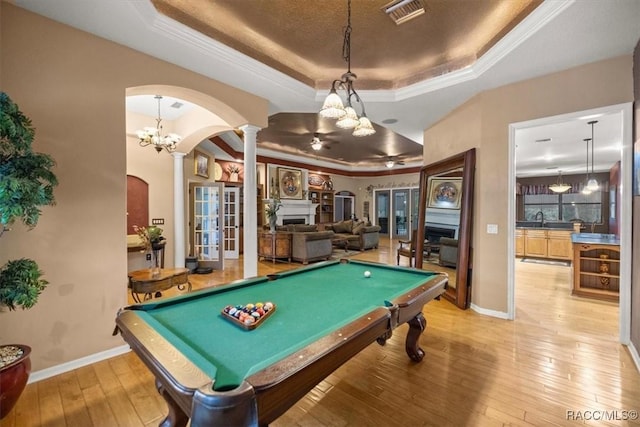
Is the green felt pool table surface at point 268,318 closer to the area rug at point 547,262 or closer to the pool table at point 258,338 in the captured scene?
the pool table at point 258,338

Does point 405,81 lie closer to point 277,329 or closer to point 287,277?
point 287,277

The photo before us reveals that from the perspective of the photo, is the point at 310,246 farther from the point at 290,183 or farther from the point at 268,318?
the point at 268,318

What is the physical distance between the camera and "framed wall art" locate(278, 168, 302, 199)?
956 centimetres

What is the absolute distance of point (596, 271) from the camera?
439 centimetres

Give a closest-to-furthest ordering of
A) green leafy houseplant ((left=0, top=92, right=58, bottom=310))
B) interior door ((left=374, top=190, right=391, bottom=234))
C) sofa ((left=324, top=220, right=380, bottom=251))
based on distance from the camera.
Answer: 1. green leafy houseplant ((left=0, top=92, right=58, bottom=310))
2. sofa ((left=324, top=220, right=380, bottom=251))
3. interior door ((left=374, top=190, right=391, bottom=234))

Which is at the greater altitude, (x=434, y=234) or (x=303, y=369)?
(x=434, y=234)

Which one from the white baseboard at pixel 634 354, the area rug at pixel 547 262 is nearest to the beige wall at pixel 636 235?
the white baseboard at pixel 634 354

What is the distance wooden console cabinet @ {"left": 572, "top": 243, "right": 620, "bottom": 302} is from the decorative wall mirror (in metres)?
1.85

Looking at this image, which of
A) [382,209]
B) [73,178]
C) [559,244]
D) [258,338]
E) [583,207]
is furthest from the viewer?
[382,209]

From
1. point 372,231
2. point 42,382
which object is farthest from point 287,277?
point 372,231

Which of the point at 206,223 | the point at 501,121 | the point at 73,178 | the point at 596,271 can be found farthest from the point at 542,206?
the point at 73,178

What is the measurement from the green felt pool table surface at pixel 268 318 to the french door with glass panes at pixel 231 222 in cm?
552

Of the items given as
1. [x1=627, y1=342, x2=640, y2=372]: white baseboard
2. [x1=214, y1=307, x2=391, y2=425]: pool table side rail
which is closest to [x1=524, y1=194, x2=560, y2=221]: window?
[x1=627, y1=342, x2=640, y2=372]: white baseboard

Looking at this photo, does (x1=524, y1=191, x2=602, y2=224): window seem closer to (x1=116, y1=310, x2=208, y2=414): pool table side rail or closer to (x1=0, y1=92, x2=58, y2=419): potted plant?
(x1=116, y1=310, x2=208, y2=414): pool table side rail
